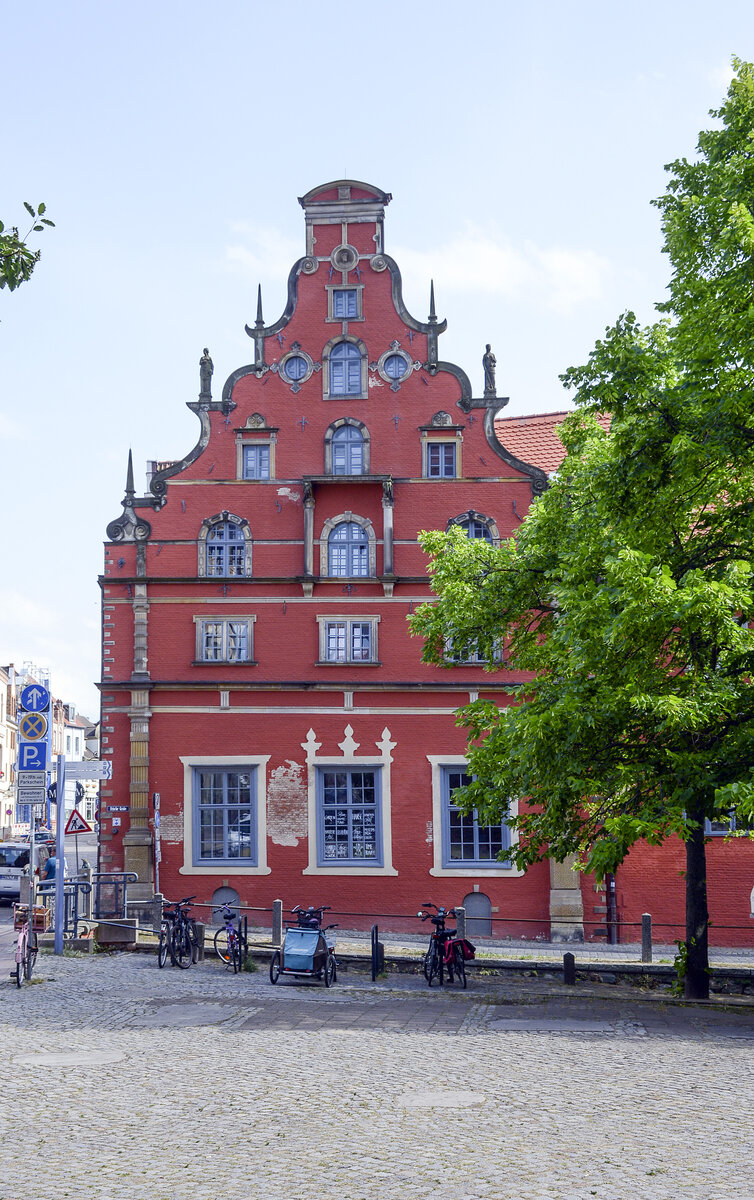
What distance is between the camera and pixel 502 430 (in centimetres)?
3125

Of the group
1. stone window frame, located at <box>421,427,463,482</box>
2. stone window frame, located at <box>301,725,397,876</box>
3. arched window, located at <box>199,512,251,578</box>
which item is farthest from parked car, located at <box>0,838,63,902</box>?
stone window frame, located at <box>421,427,463,482</box>

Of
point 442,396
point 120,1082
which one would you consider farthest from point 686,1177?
point 442,396

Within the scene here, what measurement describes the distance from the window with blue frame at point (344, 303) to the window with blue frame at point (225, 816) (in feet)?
34.3

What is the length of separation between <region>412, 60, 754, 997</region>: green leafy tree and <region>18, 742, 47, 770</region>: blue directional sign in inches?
266

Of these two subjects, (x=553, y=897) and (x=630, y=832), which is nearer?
(x=630, y=832)

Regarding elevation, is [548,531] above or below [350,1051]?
above

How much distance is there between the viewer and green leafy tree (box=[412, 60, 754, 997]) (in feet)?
48.1

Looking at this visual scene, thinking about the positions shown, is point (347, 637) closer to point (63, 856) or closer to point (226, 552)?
→ point (226, 552)

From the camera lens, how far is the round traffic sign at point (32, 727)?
18.9m

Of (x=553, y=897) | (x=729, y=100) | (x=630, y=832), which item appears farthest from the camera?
(x=553, y=897)

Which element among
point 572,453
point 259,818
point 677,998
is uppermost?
point 572,453

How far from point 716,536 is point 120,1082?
406 inches

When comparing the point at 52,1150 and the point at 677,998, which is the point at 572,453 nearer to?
the point at 677,998

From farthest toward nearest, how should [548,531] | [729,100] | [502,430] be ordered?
[502,430] → [548,531] → [729,100]
